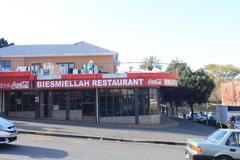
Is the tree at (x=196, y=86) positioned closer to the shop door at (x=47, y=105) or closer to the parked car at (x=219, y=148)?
the shop door at (x=47, y=105)

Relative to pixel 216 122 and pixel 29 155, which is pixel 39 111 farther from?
pixel 216 122

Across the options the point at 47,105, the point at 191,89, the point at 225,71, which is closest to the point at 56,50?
the point at 47,105

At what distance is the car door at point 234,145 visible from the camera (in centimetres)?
1323

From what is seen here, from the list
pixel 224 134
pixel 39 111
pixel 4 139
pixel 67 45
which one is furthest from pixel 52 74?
pixel 224 134

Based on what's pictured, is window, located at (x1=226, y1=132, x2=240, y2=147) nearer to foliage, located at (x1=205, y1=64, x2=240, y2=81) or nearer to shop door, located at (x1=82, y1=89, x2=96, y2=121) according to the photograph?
shop door, located at (x1=82, y1=89, x2=96, y2=121)

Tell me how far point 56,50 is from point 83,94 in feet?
30.3

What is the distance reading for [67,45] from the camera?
42688 millimetres

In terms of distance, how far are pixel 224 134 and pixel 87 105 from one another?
2032 centimetres

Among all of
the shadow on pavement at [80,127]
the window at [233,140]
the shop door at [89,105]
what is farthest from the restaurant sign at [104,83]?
the window at [233,140]

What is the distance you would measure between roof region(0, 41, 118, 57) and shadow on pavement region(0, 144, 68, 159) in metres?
23.3

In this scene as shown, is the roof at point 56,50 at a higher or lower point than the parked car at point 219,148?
higher

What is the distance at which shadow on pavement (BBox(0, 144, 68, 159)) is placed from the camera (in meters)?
15.0

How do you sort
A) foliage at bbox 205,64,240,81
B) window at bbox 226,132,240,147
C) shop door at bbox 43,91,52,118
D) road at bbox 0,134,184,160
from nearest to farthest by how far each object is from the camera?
window at bbox 226,132,240,147, road at bbox 0,134,184,160, shop door at bbox 43,91,52,118, foliage at bbox 205,64,240,81

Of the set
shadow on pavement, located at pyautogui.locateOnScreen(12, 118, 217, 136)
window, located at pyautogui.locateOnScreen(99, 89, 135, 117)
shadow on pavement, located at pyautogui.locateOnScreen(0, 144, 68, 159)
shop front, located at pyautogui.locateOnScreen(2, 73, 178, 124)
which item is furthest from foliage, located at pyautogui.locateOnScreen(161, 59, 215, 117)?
shadow on pavement, located at pyautogui.locateOnScreen(0, 144, 68, 159)
